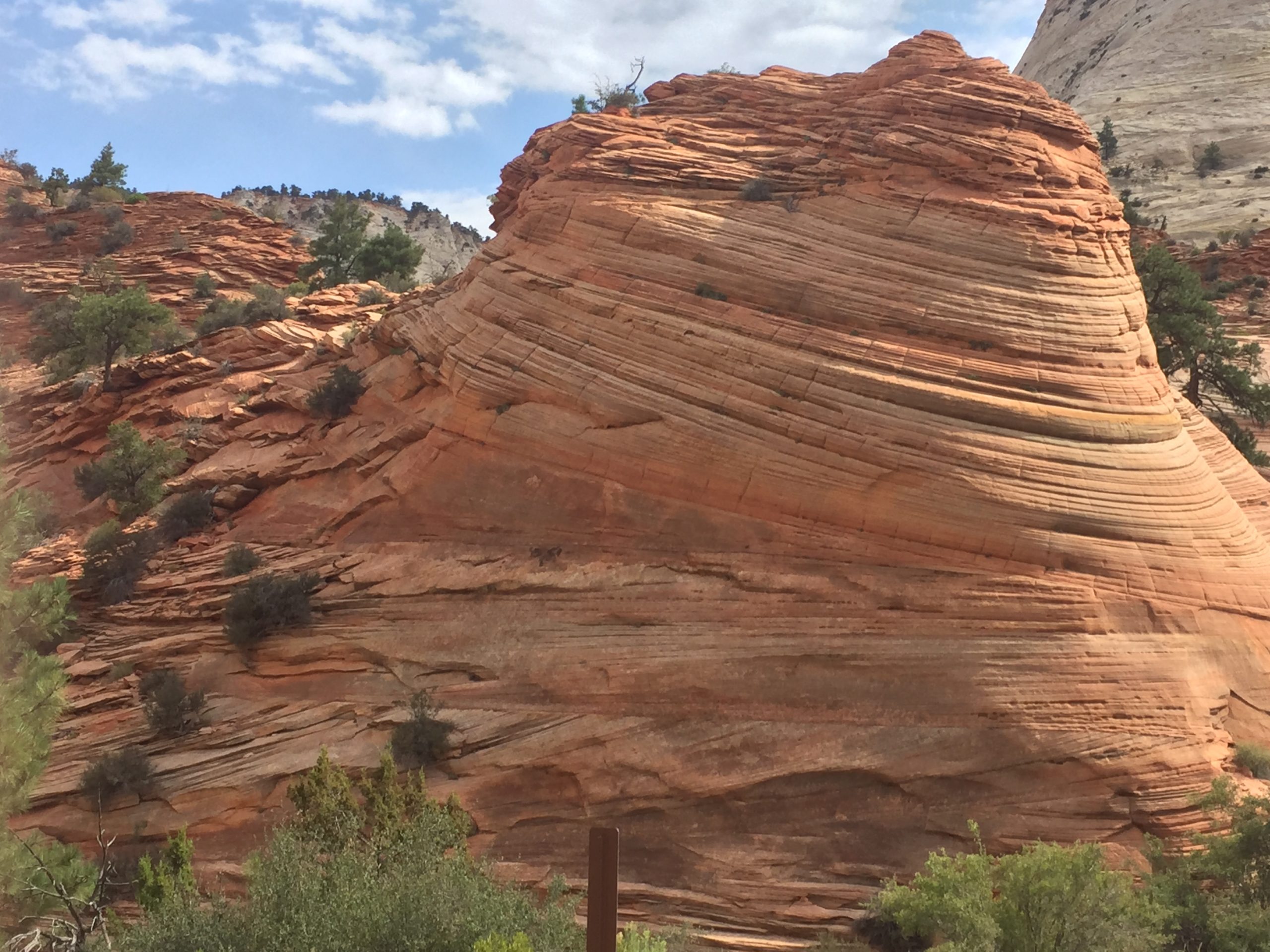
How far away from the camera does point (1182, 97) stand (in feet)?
198

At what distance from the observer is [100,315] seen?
80.4ft

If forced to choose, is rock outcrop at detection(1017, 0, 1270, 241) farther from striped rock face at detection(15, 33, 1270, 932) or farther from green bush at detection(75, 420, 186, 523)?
green bush at detection(75, 420, 186, 523)

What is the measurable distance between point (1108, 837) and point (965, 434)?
5.25m

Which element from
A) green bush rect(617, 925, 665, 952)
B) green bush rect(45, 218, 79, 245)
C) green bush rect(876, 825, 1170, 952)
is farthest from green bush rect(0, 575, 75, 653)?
green bush rect(45, 218, 79, 245)

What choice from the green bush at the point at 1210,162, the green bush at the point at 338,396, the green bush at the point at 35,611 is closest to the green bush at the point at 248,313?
the green bush at the point at 338,396

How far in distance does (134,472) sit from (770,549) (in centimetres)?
1306

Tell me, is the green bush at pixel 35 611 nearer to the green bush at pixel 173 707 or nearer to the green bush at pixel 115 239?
the green bush at pixel 173 707

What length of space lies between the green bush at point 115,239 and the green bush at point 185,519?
26395 mm

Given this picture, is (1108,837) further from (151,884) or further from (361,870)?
(151,884)

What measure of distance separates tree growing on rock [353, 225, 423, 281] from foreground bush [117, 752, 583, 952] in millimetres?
27379

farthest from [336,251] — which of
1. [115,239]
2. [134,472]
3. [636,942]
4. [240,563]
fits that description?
[636,942]

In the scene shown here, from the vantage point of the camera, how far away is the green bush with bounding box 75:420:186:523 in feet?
57.4

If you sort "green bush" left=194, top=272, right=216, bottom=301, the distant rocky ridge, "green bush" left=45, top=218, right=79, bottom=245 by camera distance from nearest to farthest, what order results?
"green bush" left=194, top=272, right=216, bottom=301
"green bush" left=45, top=218, right=79, bottom=245
the distant rocky ridge

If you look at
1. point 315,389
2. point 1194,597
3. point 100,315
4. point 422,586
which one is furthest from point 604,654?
point 100,315
